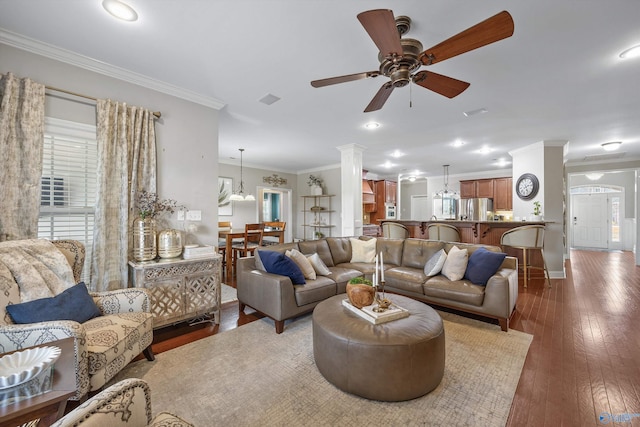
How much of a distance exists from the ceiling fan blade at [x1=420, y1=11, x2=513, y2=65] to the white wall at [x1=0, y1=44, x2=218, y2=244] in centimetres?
266

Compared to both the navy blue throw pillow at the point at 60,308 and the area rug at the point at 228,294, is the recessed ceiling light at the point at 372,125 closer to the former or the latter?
the area rug at the point at 228,294

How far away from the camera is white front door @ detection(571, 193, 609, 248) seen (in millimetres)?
8430

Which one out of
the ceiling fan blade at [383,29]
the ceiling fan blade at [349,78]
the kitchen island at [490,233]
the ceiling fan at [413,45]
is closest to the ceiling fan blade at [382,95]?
the ceiling fan at [413,45]

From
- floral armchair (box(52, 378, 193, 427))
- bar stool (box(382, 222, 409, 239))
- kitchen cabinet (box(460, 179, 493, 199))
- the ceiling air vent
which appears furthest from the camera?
kitchen cabinet (box(460, 179, 493, 199))

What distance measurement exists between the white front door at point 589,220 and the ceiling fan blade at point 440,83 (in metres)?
10.3

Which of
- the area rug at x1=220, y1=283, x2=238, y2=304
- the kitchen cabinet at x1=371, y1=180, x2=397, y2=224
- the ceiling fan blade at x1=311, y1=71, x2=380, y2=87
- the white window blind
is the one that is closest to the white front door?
the kitchen cabinet at x1=371, y1=180, x2=397, y2=224

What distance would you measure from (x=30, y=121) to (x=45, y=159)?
1.07ft

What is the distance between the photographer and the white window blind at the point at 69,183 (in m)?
2.36

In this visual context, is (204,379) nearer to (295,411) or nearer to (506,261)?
(295,411)

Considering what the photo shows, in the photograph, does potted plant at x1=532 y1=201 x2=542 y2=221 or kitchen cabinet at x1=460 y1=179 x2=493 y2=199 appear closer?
potted plant at x1=532 y1=201 x2=542 y2=221

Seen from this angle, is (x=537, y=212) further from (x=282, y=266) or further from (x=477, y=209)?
(x=282, y=266)

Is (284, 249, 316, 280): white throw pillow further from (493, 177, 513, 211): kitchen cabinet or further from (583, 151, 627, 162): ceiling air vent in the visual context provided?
(583, 151, 627, 162): ceiling air vent

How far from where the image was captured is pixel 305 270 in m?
3.19

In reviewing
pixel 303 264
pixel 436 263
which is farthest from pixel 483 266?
pixel 303 264
